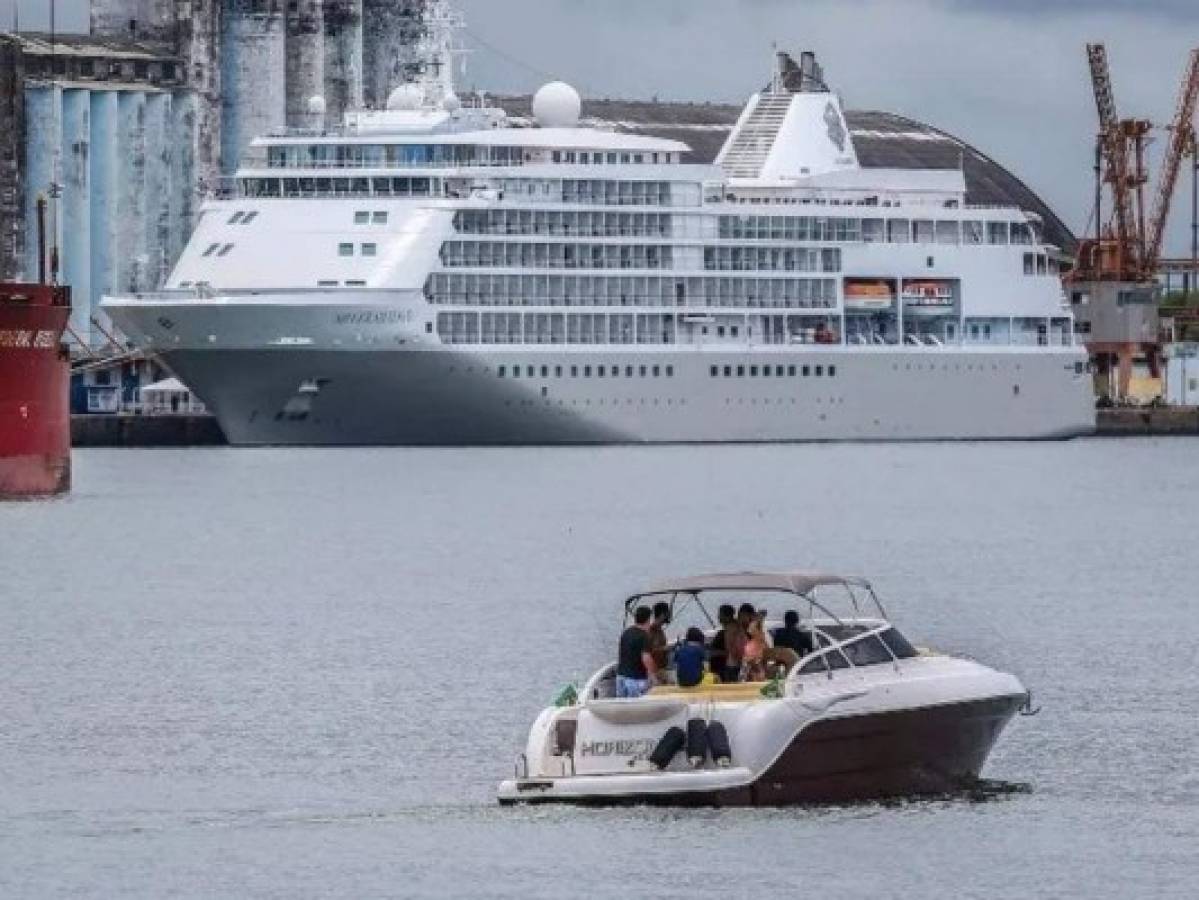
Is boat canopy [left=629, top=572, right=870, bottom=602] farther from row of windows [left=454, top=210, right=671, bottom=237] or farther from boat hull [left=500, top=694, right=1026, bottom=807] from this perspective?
row of windows [left=454, top=210, right=671, bottom=237]

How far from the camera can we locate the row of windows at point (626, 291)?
141625 millimetres

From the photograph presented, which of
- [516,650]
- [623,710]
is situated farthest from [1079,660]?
[623,710]

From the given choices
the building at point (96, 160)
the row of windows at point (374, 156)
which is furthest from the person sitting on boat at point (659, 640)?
the building at point (96, 160)

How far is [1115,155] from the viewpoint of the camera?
600 ft

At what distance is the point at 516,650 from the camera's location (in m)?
63.1

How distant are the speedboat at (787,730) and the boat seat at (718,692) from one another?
0.05 ft

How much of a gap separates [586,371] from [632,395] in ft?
6.60

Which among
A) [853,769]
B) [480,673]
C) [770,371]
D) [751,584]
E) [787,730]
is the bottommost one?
[480,673]

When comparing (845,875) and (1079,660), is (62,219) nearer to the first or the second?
(1079,660)

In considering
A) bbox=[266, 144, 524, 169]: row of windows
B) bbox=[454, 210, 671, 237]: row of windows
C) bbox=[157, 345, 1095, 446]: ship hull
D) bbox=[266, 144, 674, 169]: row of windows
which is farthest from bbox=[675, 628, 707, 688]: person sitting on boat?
bbox=[266, 144, 674, 169]: row of windows

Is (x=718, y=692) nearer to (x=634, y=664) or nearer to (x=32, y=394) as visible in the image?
(x=634, y=664)

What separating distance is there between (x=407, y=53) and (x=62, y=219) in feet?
71.6

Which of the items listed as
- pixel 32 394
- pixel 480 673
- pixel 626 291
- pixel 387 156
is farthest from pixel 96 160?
pixel 480 673

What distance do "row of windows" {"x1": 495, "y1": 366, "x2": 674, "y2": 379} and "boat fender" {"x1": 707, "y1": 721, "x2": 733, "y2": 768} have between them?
321 ft
